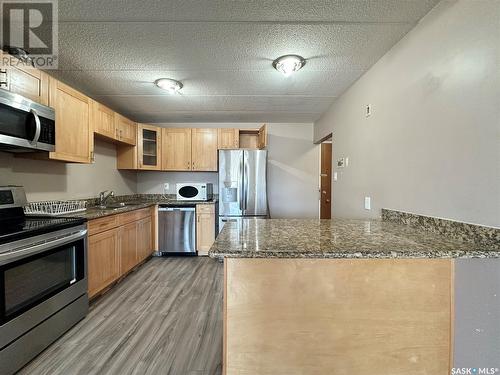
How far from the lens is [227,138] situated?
163 inches

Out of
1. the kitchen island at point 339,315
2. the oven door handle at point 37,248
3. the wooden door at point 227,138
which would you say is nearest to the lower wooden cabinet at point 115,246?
the oven door handle at point 37,248

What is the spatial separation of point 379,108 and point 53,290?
3077 millimetres

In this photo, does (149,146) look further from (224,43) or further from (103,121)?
(224,43)

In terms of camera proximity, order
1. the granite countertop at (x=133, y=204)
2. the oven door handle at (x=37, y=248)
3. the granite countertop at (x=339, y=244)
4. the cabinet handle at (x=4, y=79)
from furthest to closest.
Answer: the granite countertop at (x=133, y=204) → the cabinet handle at (x=4, y=79) → the oven door handle at (x=37, y=248) → the granite countertop at (x=339, y=244)

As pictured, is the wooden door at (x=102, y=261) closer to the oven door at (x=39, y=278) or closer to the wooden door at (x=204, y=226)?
the oven door at (x=39, y=278)

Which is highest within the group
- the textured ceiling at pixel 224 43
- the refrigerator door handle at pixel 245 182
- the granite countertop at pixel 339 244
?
the textured ceiling at pixel 224 43

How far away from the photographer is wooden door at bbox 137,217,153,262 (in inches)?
132

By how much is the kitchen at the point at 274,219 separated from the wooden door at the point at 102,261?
0.02 meters

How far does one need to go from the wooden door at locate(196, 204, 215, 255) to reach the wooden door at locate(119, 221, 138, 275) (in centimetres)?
100

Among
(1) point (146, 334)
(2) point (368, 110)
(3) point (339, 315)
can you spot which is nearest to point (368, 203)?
(2) point (368, 110)

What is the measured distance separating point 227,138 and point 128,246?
235cm

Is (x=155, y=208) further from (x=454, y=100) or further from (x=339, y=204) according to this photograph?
(x=454, y=100)

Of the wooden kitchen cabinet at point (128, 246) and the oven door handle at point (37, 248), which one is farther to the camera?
the wooden kitchen cabinet at point (128, 246)

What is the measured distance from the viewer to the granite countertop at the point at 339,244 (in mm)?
1021
